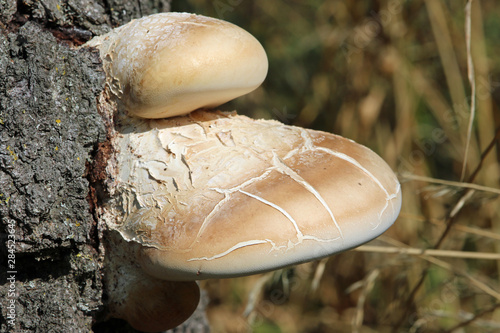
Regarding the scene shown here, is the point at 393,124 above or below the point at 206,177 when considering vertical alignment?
below

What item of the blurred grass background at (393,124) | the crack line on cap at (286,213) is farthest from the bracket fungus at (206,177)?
the blurred grass background at (393,124)

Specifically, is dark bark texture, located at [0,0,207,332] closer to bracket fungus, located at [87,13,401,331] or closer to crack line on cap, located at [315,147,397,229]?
bracket fungus, located at [87,13,401,331]

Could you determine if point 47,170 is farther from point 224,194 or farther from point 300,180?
point 300,180

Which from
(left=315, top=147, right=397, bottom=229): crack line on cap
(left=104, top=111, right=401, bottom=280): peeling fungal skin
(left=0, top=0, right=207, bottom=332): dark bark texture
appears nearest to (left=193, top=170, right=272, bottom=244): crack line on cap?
(left=104, top=111, right=401, bottom=280): peeling fungal skin

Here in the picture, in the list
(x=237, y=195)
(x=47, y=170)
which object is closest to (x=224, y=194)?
(x=237, y=195)

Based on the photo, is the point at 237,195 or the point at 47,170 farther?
the point at 47,170

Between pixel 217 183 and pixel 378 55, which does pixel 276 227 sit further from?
pixel 378 55
